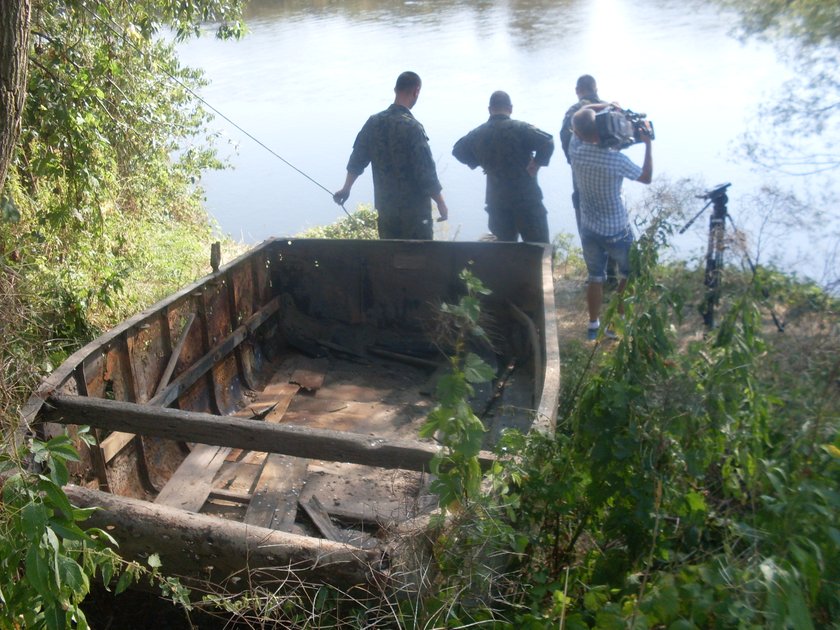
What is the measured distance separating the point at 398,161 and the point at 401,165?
0.04 metres

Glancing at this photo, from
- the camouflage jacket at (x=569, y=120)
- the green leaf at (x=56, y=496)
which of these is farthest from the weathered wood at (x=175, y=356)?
the camouflage jacket at (x=569, y=120)

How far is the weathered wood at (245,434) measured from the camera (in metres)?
2.82

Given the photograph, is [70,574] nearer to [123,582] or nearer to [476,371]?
[123,582]

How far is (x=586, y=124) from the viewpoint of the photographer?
524 centimetres

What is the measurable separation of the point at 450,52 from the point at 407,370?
48.0ft

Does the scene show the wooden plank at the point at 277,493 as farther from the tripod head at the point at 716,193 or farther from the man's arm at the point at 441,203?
the tripod head at the point at 716,193

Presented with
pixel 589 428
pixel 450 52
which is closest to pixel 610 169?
pixel 589 428

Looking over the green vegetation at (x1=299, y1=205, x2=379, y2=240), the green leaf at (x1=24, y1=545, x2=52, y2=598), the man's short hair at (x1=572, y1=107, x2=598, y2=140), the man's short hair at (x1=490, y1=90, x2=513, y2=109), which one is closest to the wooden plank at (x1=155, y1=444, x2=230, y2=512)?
the green leaf at (x1=24, y1=545, x2=52, y2=598)

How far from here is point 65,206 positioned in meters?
4.89

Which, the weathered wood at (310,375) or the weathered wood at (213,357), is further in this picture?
the weathered wood at (310,375)

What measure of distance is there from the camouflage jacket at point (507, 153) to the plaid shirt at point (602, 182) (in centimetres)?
77

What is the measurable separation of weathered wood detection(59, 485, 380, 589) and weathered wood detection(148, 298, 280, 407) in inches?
57.1

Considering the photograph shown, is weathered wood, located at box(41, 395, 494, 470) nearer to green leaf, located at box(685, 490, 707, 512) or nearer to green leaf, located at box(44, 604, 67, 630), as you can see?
green leaf, located at box(685, 490, 707, 512)

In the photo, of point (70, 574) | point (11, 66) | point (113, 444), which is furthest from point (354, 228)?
point (70, 574)
